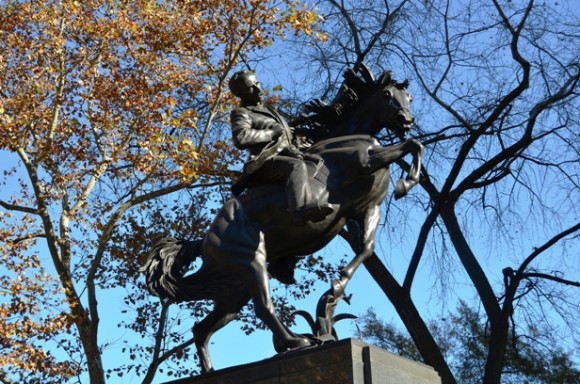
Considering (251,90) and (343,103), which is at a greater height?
(251,90)

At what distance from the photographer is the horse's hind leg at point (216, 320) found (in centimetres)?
665

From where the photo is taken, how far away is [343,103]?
6.96m

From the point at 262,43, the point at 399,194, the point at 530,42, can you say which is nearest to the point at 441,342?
the point at 530,42

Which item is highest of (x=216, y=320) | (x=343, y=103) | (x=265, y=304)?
(x=343, y=103)

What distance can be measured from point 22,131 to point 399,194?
9577mm

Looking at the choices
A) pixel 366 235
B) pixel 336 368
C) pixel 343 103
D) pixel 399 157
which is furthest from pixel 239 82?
pixel 336 368

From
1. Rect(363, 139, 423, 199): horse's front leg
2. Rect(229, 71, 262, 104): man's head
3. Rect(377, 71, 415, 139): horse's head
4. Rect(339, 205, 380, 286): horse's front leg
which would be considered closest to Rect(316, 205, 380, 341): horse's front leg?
Rect(339, 205, 380, 286): horse's front leg

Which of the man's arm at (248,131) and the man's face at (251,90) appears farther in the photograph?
the man's face at (251,90)

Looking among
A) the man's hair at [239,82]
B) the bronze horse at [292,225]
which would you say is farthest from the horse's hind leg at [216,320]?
the man's hair at [239,82]

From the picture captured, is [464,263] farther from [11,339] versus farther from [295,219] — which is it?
[295,219]

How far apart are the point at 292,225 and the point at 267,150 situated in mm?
649

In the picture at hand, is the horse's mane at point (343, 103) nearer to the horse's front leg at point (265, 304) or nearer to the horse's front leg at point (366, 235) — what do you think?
the horse's front leg at point (366, 235)

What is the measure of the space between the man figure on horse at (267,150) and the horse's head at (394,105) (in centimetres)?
75

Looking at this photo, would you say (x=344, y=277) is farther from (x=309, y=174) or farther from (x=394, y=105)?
(x=394, y=105)
